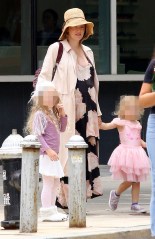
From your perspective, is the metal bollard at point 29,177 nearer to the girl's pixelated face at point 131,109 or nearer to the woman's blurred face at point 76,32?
the woman's blurred face at point 76,32

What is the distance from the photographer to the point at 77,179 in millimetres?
10023

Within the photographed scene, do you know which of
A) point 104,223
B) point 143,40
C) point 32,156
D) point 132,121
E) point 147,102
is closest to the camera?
point 147,102

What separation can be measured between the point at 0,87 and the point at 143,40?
2.49 metres

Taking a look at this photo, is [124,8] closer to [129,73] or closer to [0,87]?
[129,73]

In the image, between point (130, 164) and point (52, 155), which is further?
point (130, 164)

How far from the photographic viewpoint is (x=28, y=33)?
56.2 ft

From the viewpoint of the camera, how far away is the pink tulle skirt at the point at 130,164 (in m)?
Result: 11.9

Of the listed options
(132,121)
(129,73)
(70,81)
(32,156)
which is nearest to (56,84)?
(70,81)

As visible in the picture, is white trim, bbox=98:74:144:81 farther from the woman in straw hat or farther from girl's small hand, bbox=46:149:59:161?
girl's small hand, bbox=46:149:59:161

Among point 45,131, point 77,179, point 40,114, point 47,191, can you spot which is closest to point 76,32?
point 40,114

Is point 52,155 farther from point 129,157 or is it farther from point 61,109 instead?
point 129,157

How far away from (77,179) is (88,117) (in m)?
1.62

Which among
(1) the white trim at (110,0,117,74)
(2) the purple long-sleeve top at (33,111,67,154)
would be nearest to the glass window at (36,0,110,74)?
(1) the white trim at (110,0,117,74)

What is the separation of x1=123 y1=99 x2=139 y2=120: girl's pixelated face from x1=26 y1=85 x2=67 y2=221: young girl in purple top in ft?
4.69
